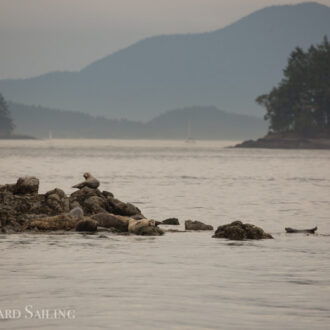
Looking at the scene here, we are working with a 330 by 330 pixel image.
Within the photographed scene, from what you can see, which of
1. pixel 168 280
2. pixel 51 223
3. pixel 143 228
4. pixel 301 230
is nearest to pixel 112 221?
pixel 143 228

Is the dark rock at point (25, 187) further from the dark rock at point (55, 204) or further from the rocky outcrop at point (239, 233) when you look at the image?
the rocky outcrop at point (239, 233)

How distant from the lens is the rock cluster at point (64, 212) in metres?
32.5

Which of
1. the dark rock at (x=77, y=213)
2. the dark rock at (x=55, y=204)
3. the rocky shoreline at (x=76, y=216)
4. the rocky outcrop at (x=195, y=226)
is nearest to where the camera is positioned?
the rocky shoreline at (x=76, y=216)

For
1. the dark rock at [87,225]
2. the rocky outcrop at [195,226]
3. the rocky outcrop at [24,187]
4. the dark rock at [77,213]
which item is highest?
the rocky outcrop at [24,187]

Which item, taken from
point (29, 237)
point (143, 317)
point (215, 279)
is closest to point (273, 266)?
point (215, 279)

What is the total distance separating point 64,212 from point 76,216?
107 cm

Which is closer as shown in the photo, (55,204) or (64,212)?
(55,204)

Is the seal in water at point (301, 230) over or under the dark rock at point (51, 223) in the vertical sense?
under

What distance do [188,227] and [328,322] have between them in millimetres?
18686

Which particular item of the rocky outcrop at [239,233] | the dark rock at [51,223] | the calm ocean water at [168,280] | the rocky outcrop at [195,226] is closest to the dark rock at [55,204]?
the dark rock at [51,223]

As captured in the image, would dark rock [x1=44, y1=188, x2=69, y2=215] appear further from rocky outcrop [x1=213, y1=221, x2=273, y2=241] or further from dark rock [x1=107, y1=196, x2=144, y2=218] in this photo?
rocky outcrop [x1=213, y1=221, x2=273, y2=241]

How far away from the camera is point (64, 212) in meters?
34.7

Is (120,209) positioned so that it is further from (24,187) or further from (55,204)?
(24,187)

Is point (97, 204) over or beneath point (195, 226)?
over
